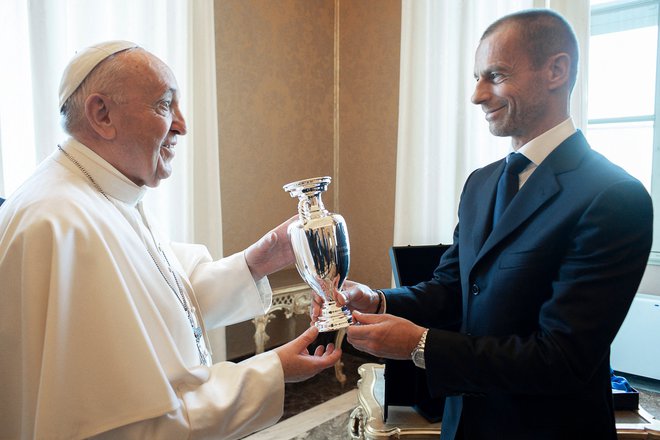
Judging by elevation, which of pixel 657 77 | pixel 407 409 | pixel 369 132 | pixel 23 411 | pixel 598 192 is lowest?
pixel 407 409

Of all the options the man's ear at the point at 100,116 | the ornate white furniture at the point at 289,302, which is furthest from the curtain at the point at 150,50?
the man's ear at the point at 100,116

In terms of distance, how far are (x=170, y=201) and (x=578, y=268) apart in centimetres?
287

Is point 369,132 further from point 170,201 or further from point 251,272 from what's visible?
point 251,272

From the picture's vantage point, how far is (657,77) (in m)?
3.62

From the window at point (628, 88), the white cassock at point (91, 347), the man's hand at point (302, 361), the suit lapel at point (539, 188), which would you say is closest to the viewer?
the white cassock at point (91, 347)

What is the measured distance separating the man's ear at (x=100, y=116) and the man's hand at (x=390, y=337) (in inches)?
36.3

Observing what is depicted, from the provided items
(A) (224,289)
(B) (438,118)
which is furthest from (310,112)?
(A) (224,289)

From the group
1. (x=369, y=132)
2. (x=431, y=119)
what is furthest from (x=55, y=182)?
(x=369, y=132)

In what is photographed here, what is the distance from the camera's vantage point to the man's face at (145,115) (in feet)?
4.74

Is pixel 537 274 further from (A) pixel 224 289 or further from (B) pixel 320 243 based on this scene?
(A) pixel 224 289

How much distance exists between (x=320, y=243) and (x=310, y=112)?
343cm

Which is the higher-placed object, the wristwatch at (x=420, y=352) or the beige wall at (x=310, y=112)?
the beige wall at (x=310, y=112)

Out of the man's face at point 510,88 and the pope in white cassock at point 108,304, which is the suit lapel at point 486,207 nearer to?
the man's face at point 510,88

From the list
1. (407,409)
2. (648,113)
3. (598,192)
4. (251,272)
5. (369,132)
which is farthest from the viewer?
(369,132)
